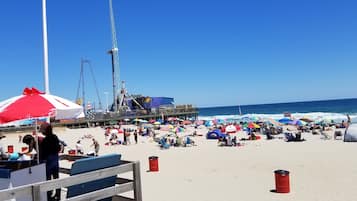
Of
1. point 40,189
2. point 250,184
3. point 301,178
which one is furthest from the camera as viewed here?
point 301,178

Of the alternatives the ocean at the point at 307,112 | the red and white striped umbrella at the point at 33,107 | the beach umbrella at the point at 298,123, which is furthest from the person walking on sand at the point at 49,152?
the ocean at the point at 307,112

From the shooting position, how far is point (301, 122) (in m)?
31.9

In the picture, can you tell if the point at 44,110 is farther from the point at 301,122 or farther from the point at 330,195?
the point at 301,122

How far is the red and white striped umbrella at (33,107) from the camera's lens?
16.5 feet

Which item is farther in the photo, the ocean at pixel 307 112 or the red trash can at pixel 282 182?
the ocean at pixel 307 112

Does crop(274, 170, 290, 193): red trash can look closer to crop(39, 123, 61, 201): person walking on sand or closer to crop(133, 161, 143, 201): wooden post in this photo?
crop(133, 161, 143, 201): wooden post

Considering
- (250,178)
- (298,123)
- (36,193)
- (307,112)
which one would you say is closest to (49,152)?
(36,193)

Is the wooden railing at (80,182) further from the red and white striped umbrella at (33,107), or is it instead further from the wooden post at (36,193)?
the red and white striped umbrella at (33,107)

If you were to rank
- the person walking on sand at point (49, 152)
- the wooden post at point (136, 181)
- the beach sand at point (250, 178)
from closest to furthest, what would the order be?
the wooden post at point (136, 181)
the person walking on sand at point (49, 152)
the beach sand at point (250, 178)

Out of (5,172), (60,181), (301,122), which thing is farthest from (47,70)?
(301,122)

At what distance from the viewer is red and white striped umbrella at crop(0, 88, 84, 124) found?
502cm

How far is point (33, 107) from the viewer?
16.8 ft

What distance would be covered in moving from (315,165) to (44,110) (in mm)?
10037

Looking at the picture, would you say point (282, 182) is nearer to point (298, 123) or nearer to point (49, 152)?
point (49, 152)
